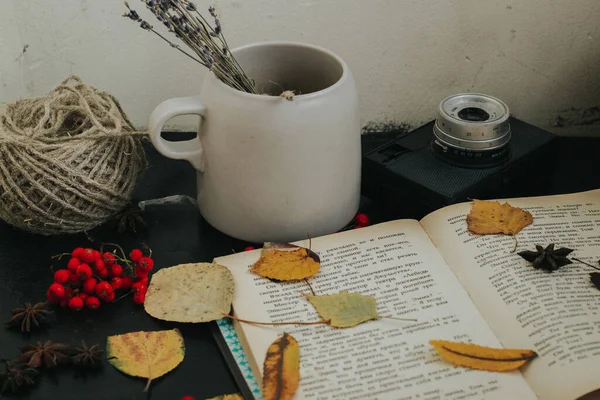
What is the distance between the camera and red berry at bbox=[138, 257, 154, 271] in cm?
76

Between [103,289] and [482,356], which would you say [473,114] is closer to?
[482,356]

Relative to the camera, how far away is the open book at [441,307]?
63 cm

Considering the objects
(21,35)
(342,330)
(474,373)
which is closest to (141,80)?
(21,35)

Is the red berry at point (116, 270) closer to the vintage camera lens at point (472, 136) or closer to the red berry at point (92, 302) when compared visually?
the red berry at point (92, 302)

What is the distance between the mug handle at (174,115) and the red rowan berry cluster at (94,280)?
111 millimetres

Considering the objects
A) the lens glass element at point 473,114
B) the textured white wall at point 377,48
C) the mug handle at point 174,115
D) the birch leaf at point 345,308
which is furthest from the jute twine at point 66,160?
the lens glass element at point 473,114

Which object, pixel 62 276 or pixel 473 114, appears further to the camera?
pixel 473 114

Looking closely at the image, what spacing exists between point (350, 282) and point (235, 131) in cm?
18

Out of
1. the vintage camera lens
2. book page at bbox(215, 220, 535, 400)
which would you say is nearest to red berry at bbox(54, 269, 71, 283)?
book page at bbox(215, 220, 535, 400)

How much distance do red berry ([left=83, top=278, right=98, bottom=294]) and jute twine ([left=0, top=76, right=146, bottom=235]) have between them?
82 millimetres

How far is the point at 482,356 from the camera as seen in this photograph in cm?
65

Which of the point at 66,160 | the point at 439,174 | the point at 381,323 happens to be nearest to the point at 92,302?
the point at 66,160

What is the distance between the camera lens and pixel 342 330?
686 mm

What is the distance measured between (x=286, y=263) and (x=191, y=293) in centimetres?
10
